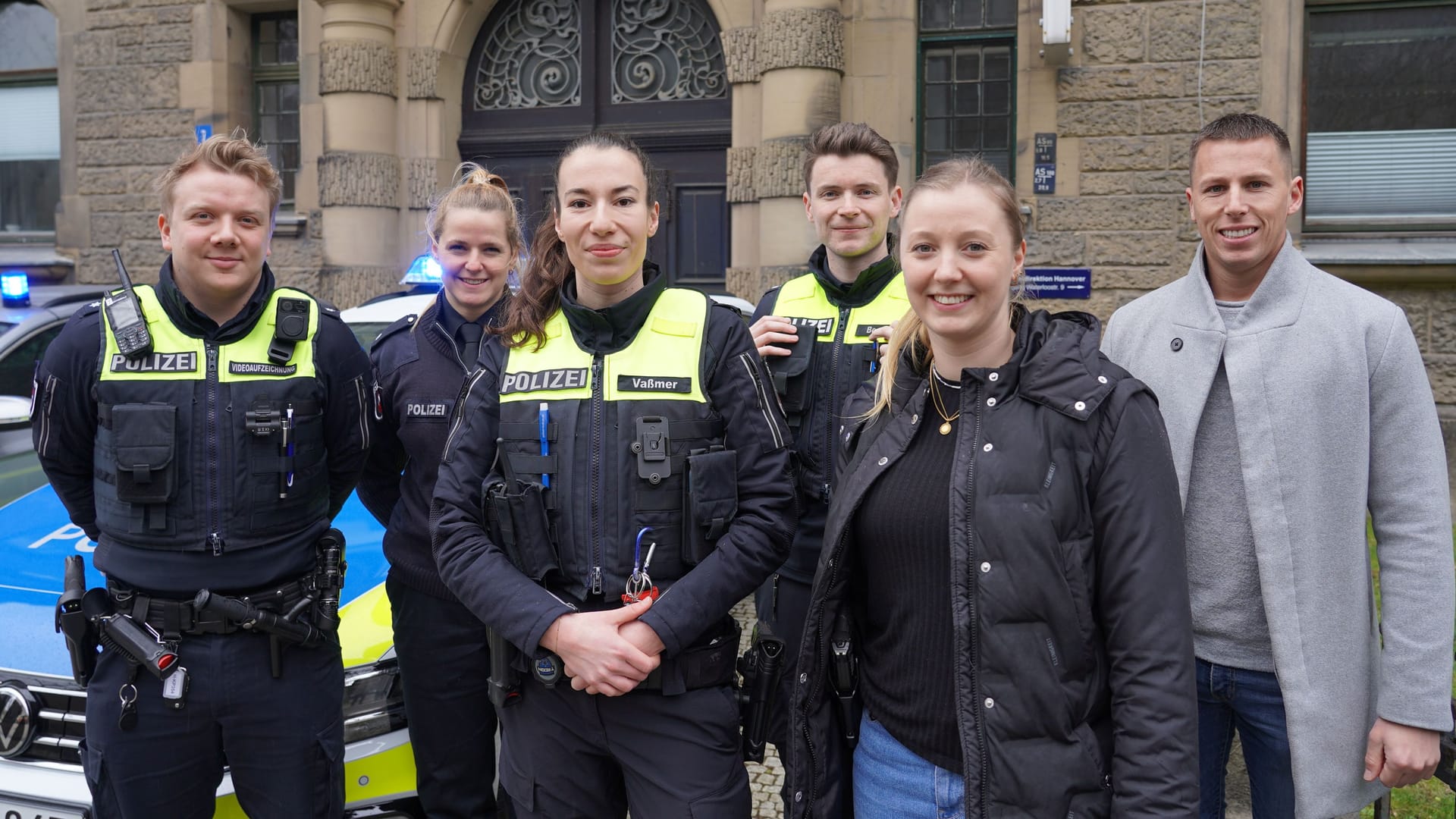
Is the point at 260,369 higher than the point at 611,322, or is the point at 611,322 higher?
the point at 611,322

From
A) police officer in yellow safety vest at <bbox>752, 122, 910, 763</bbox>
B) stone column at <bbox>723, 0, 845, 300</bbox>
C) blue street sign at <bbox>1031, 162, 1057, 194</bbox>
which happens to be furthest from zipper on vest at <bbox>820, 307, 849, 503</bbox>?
blue street sign at <bbox>1031, 162, 1057, 194</bbox>

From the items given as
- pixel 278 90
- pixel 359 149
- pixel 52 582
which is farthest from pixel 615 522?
pixel 278 90

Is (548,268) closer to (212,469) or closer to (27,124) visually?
(212,469)

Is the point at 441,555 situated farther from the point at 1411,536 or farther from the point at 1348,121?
the point at 1348,121

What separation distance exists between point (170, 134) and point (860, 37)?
7.02 metres

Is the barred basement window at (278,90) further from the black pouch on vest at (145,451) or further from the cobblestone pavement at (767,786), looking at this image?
the black pouch on vest at (145,451)

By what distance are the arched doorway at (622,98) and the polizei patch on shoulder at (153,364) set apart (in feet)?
23.5

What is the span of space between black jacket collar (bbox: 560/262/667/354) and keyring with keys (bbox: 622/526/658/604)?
1.41ft

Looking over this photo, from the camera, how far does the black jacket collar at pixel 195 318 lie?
2.52 metres

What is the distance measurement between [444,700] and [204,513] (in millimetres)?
768

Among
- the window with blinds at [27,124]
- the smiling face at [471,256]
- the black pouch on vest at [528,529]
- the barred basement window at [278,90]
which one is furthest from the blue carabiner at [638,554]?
the window with blinds at [27,124]

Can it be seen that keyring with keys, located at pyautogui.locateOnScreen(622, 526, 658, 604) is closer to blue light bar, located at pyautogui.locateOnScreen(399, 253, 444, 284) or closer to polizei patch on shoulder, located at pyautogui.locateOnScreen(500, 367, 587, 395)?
polizei patch on shoulder, located at pyautogui.locateOnScreen(500, 367, 587, 395)

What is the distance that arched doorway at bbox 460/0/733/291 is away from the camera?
947cm

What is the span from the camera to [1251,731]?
2312mm
